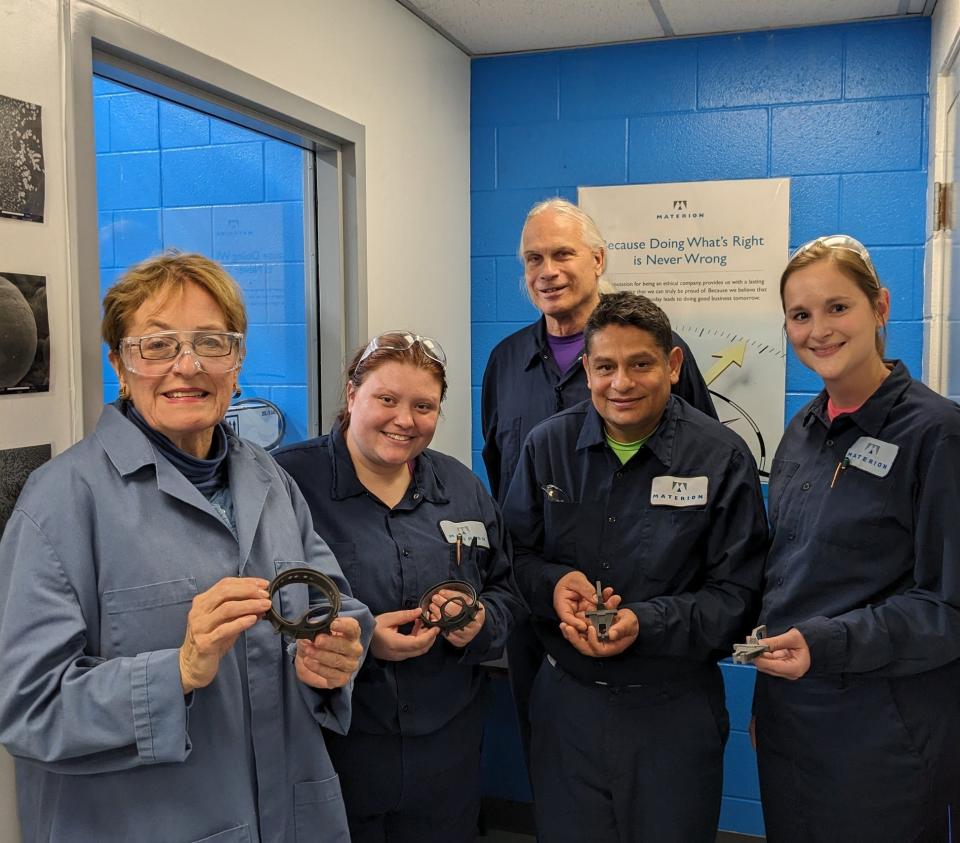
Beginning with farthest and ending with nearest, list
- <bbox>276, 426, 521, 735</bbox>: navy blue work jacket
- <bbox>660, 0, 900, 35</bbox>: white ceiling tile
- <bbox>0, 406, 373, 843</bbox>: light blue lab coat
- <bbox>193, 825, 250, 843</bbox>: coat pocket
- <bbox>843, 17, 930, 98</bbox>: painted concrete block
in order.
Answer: <bbox>843, 17, 930, 98</bbox>: painted concrete block, <bbox>660, 0, 900, 35</bbox>: white ceiling tile, <bbox>276, 426, 521, 735</bbox>: navy blue work jacket, <bbox>193, 825, 250, 843</bbox>: coat pocket, <bbox>0, 406, 373, 843</bbox>: light blue lab coat

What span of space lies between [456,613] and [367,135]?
1613mm

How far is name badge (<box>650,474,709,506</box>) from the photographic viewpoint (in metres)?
1.96

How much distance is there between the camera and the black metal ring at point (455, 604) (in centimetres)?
173

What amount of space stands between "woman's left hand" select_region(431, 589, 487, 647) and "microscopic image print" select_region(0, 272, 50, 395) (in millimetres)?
799

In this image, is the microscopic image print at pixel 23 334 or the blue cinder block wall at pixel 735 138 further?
the blue cinder block wall at pixel 735 138

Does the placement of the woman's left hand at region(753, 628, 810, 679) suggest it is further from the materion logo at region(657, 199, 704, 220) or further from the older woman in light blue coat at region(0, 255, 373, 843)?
the materion logo at region(657, 199, 704, 220)

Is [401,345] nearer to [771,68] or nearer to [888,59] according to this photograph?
[771,68]

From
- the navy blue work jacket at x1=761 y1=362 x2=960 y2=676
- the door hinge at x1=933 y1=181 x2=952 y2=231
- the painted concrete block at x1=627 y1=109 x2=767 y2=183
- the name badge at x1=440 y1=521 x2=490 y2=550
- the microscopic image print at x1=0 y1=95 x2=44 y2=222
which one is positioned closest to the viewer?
the microscopic image print at x1=0 y1=95 x2=44 y2=222

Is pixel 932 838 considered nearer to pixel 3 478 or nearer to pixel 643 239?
pixel 3 478

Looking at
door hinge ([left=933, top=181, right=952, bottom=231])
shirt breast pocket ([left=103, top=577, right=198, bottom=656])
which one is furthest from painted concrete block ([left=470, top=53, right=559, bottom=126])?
shirt breast pocket ([left=103, top=577, right=198, bottom=656])

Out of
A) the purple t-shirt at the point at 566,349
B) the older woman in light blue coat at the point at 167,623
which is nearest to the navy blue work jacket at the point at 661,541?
the purple t-shirt at the point at 566,349

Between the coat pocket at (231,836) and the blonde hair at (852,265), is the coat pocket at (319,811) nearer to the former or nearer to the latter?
the coat pocket at (231,836)

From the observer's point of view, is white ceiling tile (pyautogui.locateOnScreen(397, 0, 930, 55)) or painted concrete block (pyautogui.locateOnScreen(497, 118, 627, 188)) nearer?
white ceiling tile (pyautogui.locateOnScreen(397, 0, 930, 55))

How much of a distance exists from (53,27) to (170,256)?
455 millimetres
